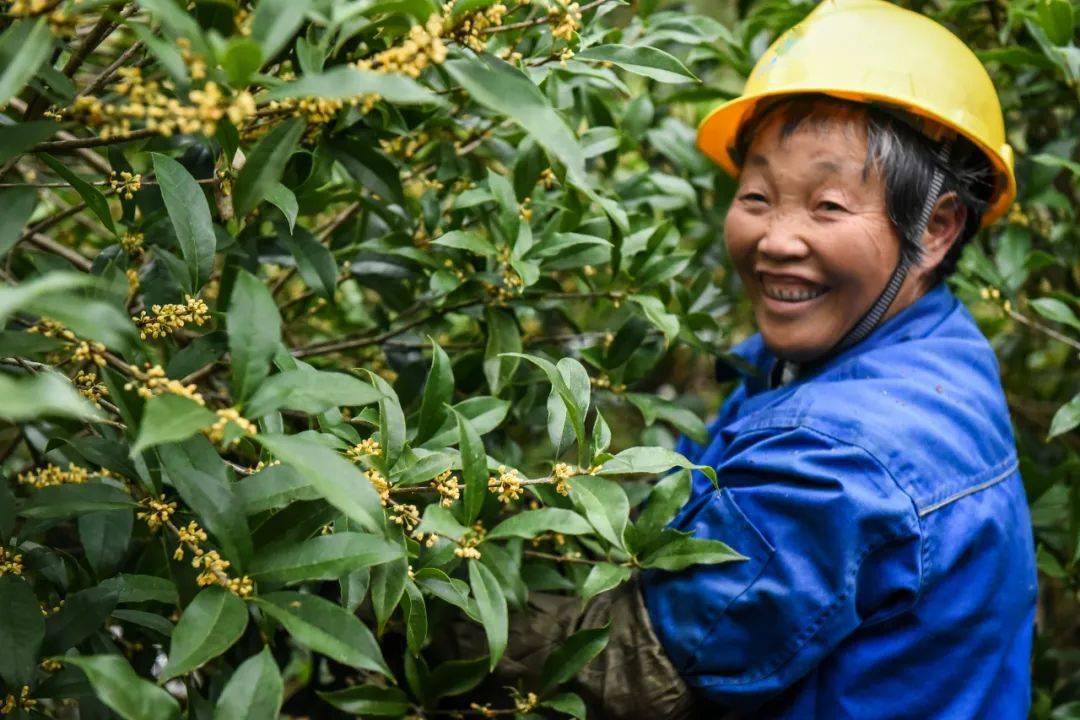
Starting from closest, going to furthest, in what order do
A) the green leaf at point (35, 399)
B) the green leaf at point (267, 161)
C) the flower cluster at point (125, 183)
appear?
the green leaf at point (35, 399), the green leaf at point (267, 161), the flower cluster at point (125, 183)

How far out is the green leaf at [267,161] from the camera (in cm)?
99

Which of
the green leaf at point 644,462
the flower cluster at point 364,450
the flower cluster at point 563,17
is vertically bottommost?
the green leaf at point 644,462

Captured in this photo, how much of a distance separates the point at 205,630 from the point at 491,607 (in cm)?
29

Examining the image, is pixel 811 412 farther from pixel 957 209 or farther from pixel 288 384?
pixel 288 384

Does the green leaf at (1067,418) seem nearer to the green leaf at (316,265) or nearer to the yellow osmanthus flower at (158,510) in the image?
the green leaf at (316,265)

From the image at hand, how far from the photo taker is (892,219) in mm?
1582

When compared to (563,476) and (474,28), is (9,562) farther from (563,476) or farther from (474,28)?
(474,28)

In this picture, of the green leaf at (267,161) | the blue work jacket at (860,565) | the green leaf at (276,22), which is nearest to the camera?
the green leaf at (276,22)

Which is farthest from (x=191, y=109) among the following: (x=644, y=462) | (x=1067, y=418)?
(x=1067, y=418)

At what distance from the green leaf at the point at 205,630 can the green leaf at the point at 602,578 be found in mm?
456

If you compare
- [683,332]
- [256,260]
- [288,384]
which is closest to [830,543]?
[683,332]

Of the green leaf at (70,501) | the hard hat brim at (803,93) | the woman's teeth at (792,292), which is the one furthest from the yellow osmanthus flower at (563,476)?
the hard hat brim at (803,93)

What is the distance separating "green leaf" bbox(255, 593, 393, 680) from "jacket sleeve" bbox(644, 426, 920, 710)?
0.56 m

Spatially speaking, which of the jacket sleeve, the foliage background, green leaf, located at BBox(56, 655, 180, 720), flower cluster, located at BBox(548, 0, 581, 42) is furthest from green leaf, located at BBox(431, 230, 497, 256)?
green leaf, located at BBox(56, 655, 180, 720)
